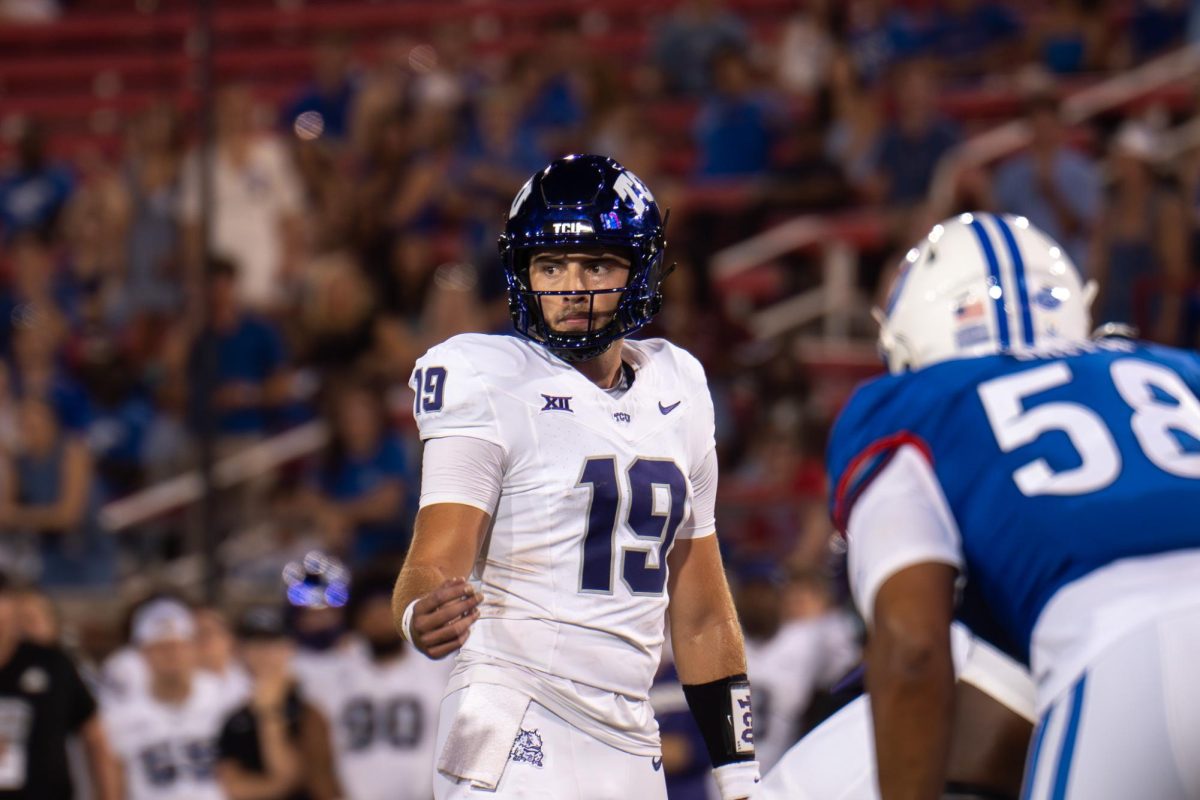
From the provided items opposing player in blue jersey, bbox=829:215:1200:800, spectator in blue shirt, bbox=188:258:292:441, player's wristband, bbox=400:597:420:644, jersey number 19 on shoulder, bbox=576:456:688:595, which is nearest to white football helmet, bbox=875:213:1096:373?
opposing player in blue jersey, bbox=829:215:1200:800

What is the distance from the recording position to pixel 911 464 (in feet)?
8.94

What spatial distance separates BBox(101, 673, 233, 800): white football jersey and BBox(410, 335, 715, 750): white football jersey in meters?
4.37

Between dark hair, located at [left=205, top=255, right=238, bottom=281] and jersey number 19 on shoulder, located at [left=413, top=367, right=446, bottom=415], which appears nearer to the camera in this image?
jersey number 19 on shoulder, located at [left=413, top=367, right=446, bottom=415]

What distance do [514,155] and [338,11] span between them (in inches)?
173

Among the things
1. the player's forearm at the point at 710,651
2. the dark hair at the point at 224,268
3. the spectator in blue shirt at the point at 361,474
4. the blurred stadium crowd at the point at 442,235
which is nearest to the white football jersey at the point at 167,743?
the blurred stadium crowd at the point at 442,235

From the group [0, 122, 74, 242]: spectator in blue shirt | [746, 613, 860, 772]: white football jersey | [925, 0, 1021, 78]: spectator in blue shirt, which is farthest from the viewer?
[0, 122, 74, 242]: spectator in blue shirt

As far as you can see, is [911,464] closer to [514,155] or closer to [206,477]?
[206,477]

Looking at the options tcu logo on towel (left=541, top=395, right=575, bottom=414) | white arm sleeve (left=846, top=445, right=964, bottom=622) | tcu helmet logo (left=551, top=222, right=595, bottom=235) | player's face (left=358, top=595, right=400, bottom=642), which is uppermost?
tcu helmet logo (left=551, top=222, right=595, bottom=235)

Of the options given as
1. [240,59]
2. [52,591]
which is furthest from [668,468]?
[240,59]

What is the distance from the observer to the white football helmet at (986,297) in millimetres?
3027

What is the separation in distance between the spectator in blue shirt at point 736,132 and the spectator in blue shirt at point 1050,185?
1784 millimetres

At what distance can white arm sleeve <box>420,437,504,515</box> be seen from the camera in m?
3.27

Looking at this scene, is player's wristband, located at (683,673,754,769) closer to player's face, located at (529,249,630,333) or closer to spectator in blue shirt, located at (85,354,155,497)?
player's face, located at (529,249,630,333)

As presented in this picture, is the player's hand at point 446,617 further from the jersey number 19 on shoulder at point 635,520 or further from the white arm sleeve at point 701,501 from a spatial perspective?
the white arm sleeve at point 701,501
